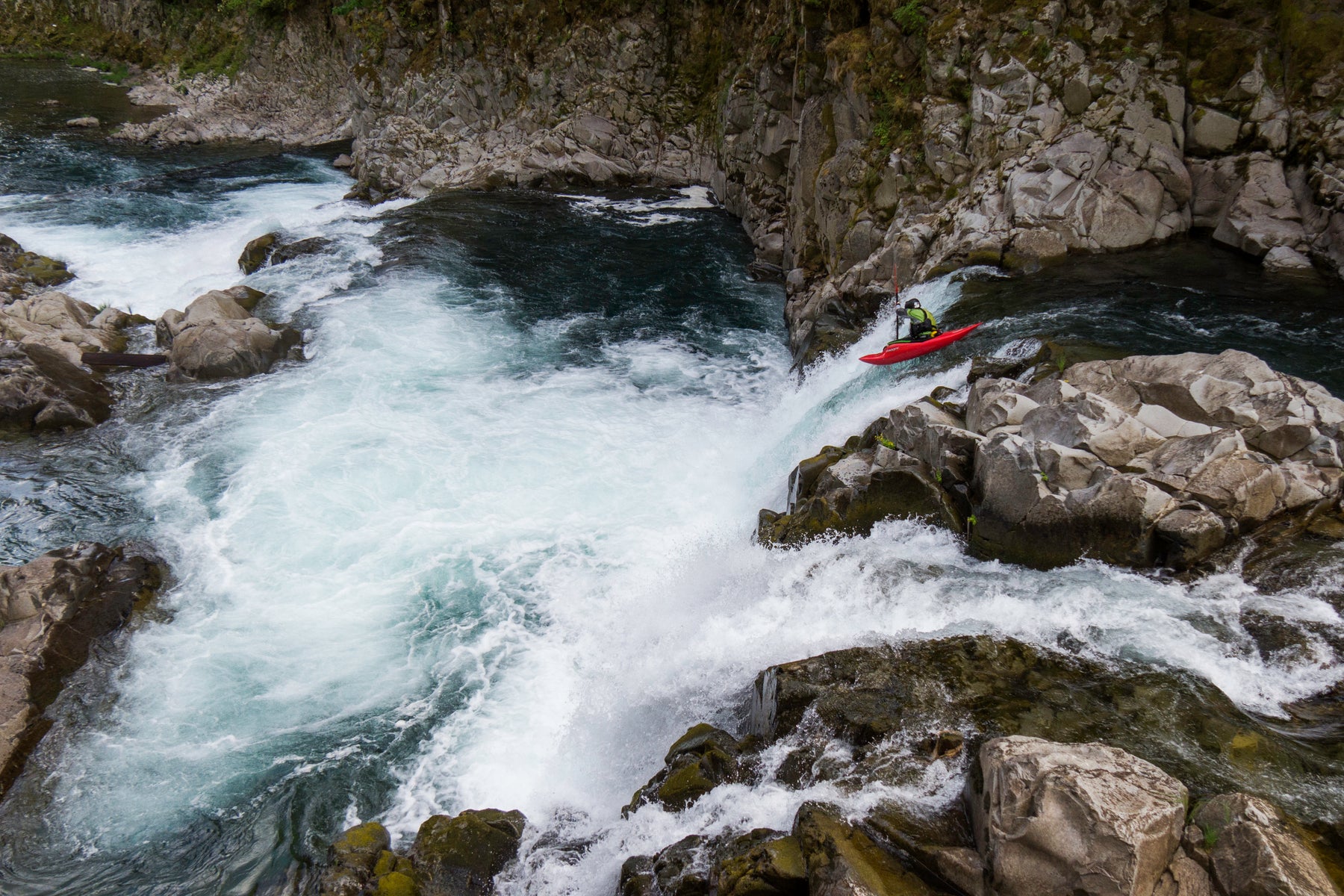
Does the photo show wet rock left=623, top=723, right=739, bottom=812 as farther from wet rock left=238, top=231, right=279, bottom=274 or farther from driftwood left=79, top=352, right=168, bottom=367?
wet rock left=238, top=231, right=279, bottom=274

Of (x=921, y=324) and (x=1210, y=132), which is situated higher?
(x=1210, y=132)

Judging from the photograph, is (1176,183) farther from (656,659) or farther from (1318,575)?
(656,659)

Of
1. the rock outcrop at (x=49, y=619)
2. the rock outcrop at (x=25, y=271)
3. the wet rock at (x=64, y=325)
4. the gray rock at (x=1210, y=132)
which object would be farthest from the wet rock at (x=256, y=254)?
the gray rock at (x=1210, y=132)

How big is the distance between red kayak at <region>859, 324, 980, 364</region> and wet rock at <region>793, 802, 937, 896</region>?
9022mm

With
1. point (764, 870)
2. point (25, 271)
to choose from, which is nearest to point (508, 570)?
point (764, 870)

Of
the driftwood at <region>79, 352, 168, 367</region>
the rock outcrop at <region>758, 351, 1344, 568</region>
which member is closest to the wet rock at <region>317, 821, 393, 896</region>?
the rock outcrop at <region>758, 351, 1344, 568</region>

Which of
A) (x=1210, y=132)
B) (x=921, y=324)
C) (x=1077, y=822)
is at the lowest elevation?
(x=921, y=324)

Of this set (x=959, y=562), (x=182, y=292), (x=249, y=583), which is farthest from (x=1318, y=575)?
(x=182, y=292)

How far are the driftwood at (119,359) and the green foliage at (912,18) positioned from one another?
1768 cm

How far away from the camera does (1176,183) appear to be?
14859 mm

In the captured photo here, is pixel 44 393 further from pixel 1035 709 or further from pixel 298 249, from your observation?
pixel 1035 709

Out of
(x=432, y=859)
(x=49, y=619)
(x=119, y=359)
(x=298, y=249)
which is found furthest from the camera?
(x=298, y=249)

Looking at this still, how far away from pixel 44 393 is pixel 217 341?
10.4 feet

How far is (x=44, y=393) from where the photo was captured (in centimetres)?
1501
